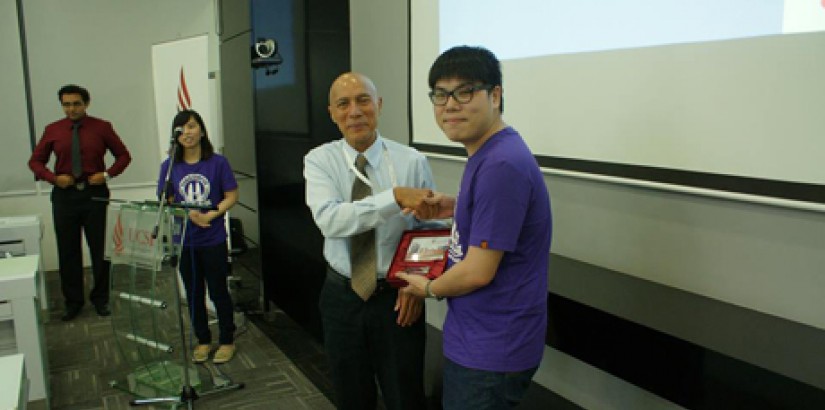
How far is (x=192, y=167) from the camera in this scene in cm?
322

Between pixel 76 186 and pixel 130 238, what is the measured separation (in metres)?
1.68

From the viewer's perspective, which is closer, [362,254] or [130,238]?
[362,254]

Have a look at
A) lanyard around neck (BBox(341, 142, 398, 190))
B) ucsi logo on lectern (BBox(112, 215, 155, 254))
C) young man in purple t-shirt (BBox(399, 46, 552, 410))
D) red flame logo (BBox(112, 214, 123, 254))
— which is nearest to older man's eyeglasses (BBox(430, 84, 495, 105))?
young man in purple t-shirt (BBox(399, 46, 552, 410))

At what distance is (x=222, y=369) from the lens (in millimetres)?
3383

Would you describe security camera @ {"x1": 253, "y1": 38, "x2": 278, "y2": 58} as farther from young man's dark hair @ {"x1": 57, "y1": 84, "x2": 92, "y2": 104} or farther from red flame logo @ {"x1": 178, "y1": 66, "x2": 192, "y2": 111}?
young man's dark hair @ {"x1": 57, "y1": 84, "x2": 92, "y2": 104}

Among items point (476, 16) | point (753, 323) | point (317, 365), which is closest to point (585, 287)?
point (753, 323)

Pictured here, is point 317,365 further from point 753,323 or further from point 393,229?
point 753,323

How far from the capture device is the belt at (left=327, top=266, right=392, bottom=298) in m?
1.79

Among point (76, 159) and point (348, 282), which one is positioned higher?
point (76, 159)

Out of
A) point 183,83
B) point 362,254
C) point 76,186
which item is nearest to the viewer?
point 362,254

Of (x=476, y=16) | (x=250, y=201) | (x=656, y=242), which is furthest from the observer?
(x=250, y=201)

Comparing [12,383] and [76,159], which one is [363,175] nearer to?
[12,383]

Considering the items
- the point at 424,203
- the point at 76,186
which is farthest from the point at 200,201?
the point at 424,203

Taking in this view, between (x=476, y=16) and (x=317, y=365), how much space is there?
210 centimetres
